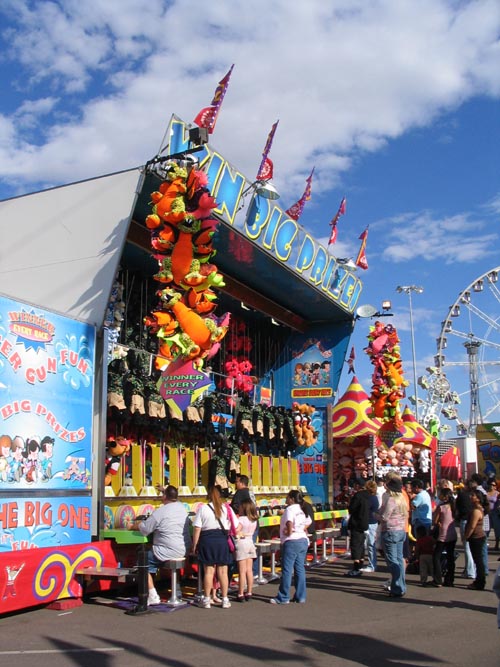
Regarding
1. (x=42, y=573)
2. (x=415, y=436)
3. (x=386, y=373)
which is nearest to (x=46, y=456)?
(x=42, y=573)

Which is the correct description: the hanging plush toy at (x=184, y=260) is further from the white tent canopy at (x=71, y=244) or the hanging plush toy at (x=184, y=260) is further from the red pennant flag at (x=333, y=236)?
the red pennant flag at (x=333, y=236)

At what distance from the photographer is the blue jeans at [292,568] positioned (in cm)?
868

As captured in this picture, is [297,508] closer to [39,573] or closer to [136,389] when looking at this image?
[39,573]

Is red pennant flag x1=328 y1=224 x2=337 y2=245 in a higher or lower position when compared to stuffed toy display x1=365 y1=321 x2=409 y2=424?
higher

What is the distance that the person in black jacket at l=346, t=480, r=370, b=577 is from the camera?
11344mm

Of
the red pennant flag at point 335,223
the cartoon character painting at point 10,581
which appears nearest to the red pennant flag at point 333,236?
the red pennant flag at point 335,223

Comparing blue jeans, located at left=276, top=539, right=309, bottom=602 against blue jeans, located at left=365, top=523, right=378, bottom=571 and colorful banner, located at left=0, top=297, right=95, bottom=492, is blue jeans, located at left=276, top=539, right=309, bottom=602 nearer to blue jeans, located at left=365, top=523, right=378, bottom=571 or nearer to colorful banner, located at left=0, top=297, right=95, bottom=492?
colorful banner, located at left=0, top=297, right=95, bottom=492

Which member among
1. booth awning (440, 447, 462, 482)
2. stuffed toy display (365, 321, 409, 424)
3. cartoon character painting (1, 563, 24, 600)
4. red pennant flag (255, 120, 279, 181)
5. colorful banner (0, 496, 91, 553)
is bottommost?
cartoon character painting (1, 563, 24, 600)

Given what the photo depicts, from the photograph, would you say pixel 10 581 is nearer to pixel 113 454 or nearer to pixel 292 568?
pixel 292 568

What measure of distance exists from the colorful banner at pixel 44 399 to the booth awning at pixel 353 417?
13242 millimetres

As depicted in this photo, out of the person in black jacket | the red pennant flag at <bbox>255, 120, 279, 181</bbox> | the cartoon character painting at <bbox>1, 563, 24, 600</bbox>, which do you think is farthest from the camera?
the red pennant flag at <bbox>255, 120, 279, 181</bbox>

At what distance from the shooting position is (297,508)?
29.2 feet

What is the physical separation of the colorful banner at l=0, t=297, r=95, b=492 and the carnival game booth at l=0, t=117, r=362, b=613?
2 centimetres

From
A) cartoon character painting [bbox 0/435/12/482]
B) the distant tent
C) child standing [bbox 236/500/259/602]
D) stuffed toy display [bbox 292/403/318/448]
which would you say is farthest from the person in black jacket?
the distant tent
